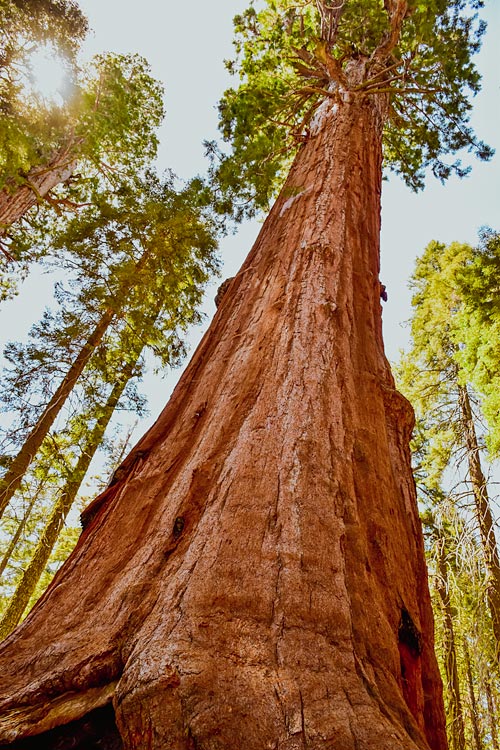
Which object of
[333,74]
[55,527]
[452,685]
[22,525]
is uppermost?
[333,74]

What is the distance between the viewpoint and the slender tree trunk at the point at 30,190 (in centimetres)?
814

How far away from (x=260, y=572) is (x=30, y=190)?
10.00m

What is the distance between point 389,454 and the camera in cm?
217

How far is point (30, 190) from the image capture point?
9227 mm

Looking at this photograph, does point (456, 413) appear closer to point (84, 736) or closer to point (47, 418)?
point (47, 418)

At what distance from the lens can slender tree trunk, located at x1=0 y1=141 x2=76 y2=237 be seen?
8.14m

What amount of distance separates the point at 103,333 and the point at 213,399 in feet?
19.3

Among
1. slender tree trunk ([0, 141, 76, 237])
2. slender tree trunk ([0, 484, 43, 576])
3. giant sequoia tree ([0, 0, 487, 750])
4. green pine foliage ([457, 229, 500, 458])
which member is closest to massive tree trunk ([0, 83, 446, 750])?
giant sequoia tree ([0, 0, 487, 750])

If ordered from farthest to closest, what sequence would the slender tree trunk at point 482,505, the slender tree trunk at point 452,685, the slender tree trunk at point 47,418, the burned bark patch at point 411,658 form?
the slender tree trunk at point 482,505
the slender tree trunk at point 47,418
the slender tree trunk at point 452,685
the burned bark patch at point 411,658

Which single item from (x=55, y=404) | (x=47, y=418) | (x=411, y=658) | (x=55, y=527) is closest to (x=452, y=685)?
(x=411, y=658)

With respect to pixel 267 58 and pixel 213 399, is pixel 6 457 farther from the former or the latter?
pixel 267 58

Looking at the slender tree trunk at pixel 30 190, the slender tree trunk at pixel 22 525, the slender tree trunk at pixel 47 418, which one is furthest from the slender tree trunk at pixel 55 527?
the slender tree trunk at pixel 30 190

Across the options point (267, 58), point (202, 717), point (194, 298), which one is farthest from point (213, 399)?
point (267, 58)

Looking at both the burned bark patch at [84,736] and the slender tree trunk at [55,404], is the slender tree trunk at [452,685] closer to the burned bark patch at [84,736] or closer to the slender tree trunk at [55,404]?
the burned bark patch at [84,736]
